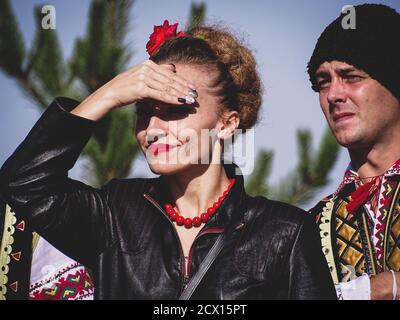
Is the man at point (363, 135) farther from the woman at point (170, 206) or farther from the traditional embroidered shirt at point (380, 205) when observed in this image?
the woman at point (170, 206)

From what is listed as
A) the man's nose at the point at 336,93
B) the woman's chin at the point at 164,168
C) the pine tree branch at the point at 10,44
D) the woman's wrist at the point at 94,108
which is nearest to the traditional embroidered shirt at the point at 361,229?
the man's nose at the point at 336,93

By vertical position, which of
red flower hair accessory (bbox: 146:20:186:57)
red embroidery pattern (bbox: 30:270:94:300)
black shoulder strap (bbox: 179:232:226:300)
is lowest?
red embroidery pattern (bbox: 30:270:94:300)

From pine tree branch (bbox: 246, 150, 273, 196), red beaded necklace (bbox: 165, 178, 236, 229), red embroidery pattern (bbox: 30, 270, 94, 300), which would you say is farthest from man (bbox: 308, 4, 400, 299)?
pine tree branch (bbox: 246, 150, 273, 196)

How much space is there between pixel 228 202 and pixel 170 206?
215 millimetres

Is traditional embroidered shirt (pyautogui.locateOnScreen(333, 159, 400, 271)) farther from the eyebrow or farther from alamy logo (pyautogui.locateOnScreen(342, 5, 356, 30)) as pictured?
alamy logo (pyautogui.locateOnScreen(342, 5, 356, 30))

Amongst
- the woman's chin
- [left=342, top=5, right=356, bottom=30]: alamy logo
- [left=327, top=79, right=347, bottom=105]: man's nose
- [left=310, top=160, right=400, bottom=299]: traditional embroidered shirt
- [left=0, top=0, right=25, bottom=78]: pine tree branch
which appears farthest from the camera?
[left=0, top=0, right=25, bottom=78]: pine tree branch

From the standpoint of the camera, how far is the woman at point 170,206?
2131mm

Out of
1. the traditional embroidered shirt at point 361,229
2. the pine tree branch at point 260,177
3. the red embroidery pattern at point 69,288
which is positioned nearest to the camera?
the red embroidery pattern at point 69,288

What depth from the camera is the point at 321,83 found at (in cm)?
308

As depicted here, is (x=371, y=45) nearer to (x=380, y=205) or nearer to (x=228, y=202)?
(x=380, y=205)

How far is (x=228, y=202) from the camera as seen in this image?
235cm

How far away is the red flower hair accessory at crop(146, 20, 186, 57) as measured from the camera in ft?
8.27

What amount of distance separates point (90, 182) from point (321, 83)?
288cm

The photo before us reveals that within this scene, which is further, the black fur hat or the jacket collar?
the black fur hat
